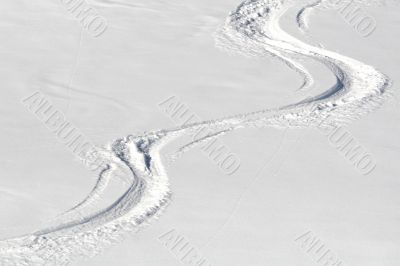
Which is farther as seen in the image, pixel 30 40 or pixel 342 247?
pixel 30 40

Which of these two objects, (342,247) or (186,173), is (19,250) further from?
(342,247)

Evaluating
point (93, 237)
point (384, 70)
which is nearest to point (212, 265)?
point (93, 237)

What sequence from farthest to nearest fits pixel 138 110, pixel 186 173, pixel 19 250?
pixel 138 110 < pixel 186 173 < pixel 19 250

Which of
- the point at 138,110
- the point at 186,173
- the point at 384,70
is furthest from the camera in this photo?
the point at 384,70

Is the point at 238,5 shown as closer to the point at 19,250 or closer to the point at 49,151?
the point at 49,151

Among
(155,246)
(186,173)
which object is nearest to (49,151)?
(186,173)

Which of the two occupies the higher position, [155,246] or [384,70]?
[384,70]
